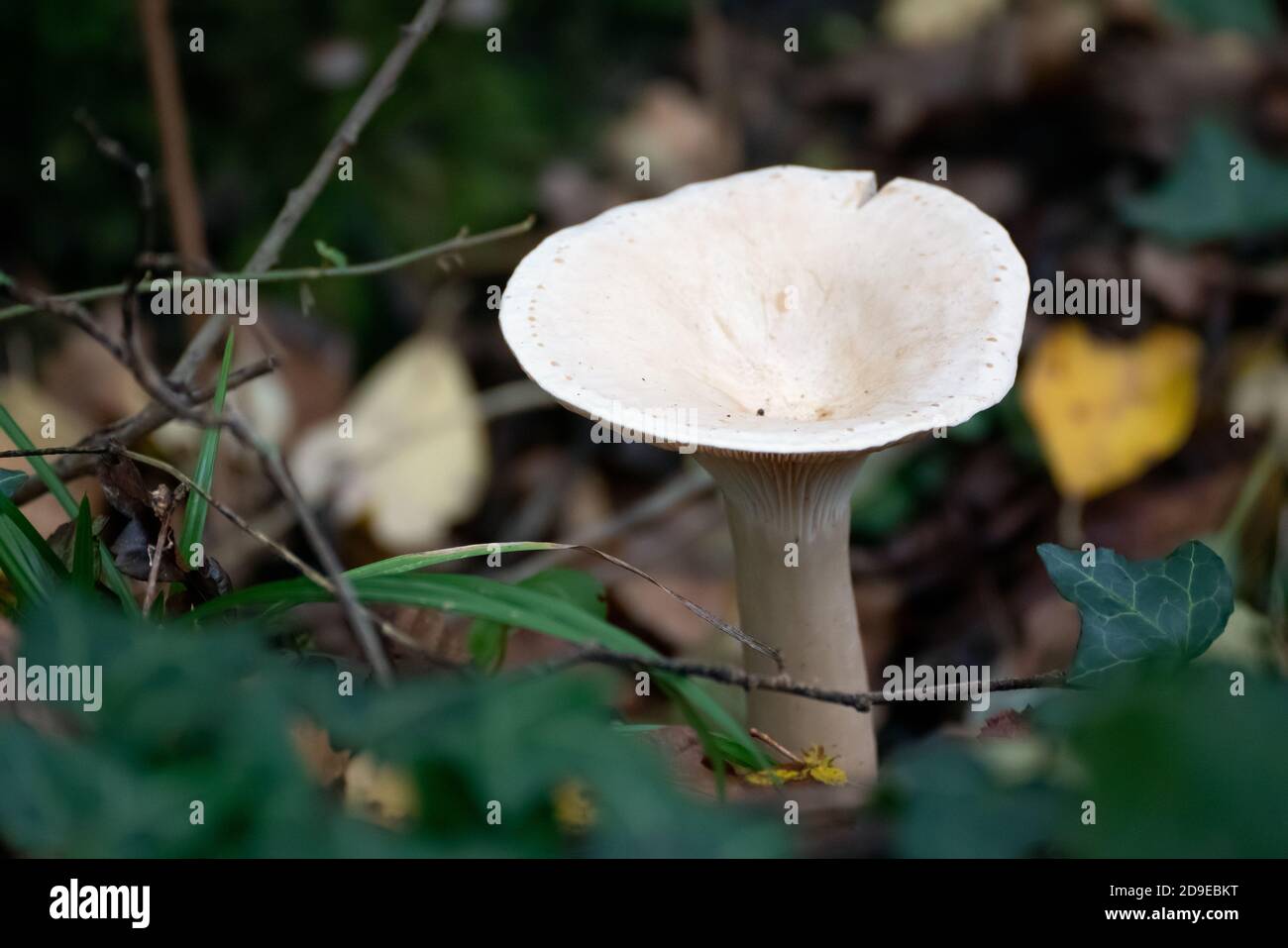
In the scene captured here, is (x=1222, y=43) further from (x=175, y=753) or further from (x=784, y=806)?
(x=175, y=753)

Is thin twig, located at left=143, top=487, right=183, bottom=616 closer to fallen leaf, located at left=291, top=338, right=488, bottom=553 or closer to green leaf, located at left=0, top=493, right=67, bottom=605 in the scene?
green leaf, located at left=0, top=493, right=67, bottom=605

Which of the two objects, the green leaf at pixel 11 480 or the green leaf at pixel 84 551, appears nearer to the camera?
the green leaf at pixel 84 551

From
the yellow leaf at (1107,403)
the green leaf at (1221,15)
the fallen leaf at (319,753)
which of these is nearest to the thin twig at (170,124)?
the fallen leaf at (319,753)

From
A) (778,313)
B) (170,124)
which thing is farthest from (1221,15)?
(170,124)

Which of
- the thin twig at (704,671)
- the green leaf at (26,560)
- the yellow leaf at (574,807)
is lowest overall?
the yellow leaf at (574,807)

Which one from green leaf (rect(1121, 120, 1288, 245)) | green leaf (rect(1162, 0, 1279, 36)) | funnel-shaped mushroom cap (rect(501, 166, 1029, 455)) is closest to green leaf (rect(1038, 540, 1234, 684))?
funnel-shaped mushroom cap (rect(501, 166, 1029, 455))

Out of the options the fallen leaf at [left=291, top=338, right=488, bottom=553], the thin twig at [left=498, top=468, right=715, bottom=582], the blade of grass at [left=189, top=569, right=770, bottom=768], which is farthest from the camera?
the fallen leaf at [left=291, top=338, right=488, bottom=553]

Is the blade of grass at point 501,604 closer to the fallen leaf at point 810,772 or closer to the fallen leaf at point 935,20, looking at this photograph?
the fallen leaf at point 810,772
